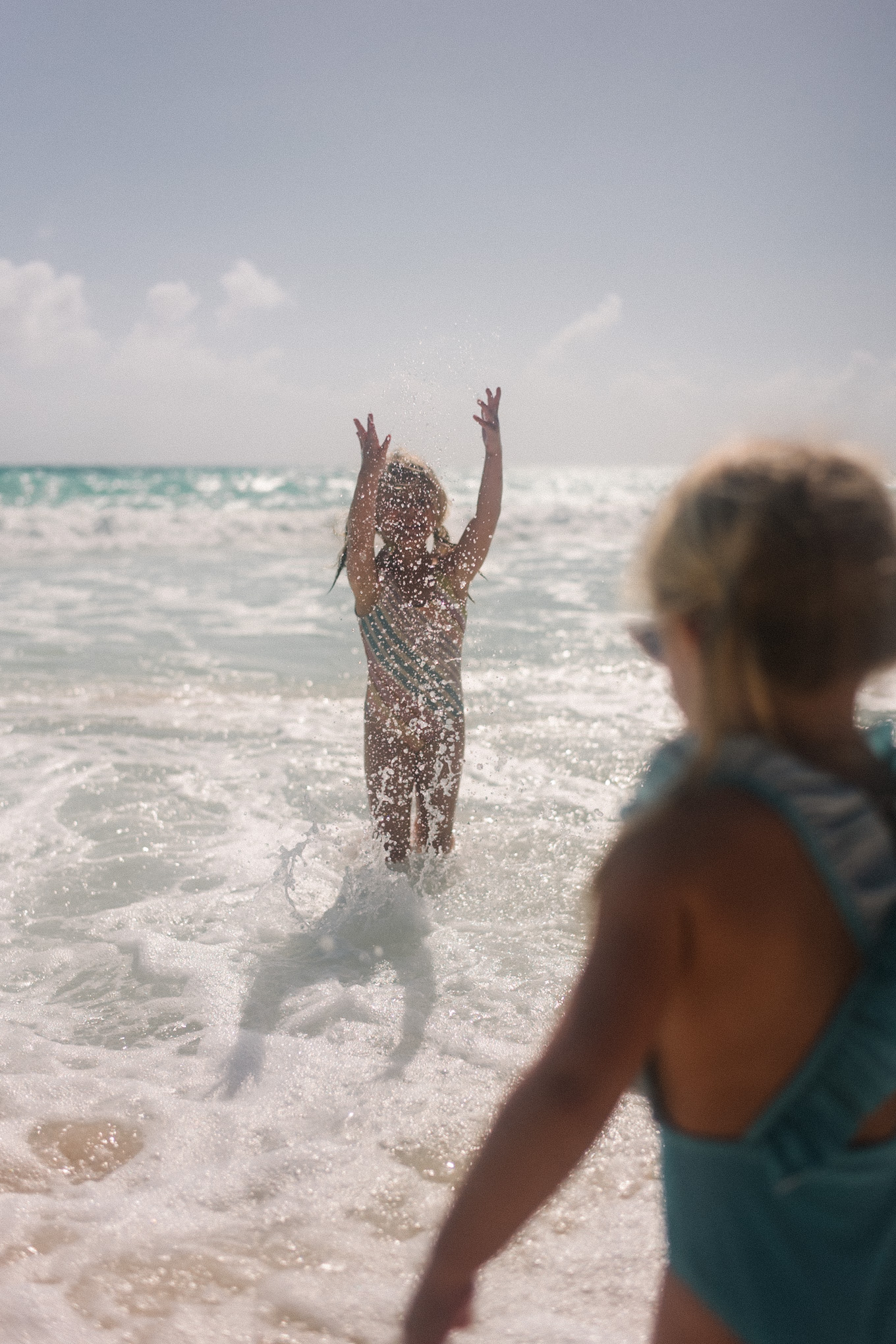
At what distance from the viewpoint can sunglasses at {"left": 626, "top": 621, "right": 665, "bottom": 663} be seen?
3.76 feet

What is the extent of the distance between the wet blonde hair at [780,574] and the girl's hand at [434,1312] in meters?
0.71

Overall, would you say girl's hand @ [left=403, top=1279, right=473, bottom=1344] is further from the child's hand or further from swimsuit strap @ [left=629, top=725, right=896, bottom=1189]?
the child's hand

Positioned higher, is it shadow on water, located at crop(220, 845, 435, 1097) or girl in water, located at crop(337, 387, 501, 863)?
girl in water, located at crop(337, 387, 501, 863)

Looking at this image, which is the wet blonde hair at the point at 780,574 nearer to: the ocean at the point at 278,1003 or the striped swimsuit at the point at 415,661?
the ocean at the point at 278,1003

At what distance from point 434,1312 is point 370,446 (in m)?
3.35

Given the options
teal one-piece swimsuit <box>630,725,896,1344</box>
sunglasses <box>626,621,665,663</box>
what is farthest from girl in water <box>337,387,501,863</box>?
teal one-piece swimsuit <box>630,725,896,1344</box>

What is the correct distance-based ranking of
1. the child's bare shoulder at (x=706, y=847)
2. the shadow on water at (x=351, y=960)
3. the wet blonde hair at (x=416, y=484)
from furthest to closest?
1. the wet blonde hair at (x=416, y=484)
2. the shadow on water at (x=351, y=960)
3. the child's bare shoulder at (x=706, y=847)

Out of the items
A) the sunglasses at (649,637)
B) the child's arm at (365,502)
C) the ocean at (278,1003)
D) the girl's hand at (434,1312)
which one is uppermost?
the child's arm at (365,502)

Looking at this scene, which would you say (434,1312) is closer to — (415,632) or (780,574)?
(780,574)

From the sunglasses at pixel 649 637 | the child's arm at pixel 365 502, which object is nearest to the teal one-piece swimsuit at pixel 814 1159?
the sunglasses at pixel 649 637

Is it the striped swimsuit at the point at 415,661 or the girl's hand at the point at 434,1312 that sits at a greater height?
the striped swimsuit at the point at 415,661

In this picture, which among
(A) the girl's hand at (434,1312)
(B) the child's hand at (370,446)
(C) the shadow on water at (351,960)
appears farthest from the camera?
(B) the child's hand at (370,446)

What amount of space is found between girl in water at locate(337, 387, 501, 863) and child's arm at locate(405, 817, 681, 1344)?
10.5ft

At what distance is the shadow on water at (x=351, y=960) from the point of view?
3199 millimetres
